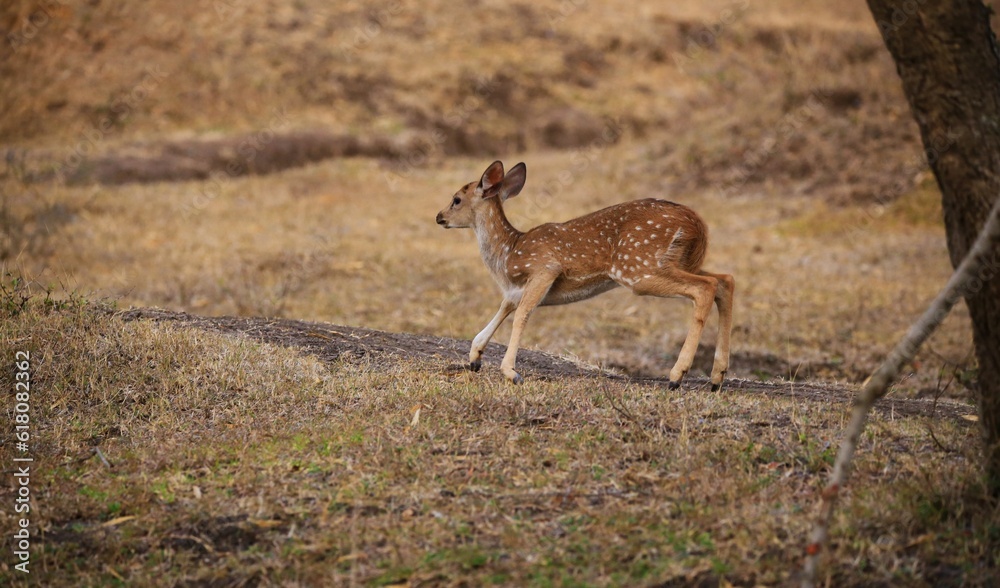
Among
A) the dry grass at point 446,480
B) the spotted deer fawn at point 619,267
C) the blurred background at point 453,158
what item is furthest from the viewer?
the blurred background at point 453,158

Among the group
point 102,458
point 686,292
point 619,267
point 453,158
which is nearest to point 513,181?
point 619,267

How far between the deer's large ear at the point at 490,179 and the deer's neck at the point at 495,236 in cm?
12

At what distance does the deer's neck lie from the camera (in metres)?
7.51

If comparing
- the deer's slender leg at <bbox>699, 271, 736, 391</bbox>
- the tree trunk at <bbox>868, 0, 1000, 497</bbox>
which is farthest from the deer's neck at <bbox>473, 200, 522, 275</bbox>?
the tree trunk at <bbox>868, 0, 1000, 497</bbox>

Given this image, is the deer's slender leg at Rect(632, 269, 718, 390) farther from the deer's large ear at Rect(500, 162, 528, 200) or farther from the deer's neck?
the deer's large ear at Rect(500, 162, 528, 200)

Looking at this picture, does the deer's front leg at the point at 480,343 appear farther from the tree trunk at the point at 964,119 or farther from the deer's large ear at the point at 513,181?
the tree trunk at the point at 964,119

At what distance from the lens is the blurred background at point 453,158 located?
1222 centimetres

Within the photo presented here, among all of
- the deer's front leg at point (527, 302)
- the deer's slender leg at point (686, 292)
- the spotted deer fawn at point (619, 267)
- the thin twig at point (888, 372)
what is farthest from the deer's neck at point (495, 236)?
the thin twig at point (888, 372)

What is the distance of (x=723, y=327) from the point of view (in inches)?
269

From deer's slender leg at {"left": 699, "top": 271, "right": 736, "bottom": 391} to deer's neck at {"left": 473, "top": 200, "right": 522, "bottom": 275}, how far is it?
1.47 meters

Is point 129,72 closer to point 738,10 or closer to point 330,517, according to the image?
point 738,10

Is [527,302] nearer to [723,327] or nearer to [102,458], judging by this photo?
[723,327]

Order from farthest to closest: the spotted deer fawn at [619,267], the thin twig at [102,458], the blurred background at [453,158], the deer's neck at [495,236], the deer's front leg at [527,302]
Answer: the blurred background at [453,158] < the deer's neck at [495,236] < the deer's front leg at [527,302] < the spotted deer fawn at [619,267] < the thin twig at [102,458]

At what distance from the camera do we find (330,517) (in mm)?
4914
